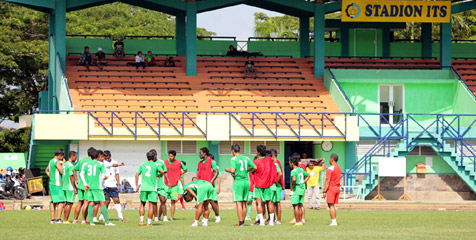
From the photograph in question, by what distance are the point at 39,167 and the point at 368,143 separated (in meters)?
14.4

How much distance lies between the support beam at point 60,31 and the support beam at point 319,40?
39.4 feet

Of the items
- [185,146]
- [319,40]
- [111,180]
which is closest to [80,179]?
[111,180]

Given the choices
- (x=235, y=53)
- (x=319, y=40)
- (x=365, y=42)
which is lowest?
(x=235, y=53)

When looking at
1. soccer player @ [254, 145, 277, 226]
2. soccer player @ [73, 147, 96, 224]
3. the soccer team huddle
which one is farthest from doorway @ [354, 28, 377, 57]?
soccer player @ [73, 147, 96, 224]

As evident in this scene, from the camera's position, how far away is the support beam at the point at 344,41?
49.9 metres

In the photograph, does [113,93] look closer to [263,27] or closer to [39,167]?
[39,167]

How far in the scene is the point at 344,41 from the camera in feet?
165

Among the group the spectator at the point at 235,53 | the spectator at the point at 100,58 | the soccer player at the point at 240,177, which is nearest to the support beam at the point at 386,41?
the spectator at the point at 235,53

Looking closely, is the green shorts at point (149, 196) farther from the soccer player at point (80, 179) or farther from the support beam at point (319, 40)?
the support beam at point (319, 40)

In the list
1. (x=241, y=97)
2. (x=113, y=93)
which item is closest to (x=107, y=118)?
(x=113, y=93)

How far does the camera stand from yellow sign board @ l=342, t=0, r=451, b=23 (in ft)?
151

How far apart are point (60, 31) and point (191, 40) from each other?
607cm

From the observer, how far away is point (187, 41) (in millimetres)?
43750

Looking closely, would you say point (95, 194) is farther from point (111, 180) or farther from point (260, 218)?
point (260, 218)
